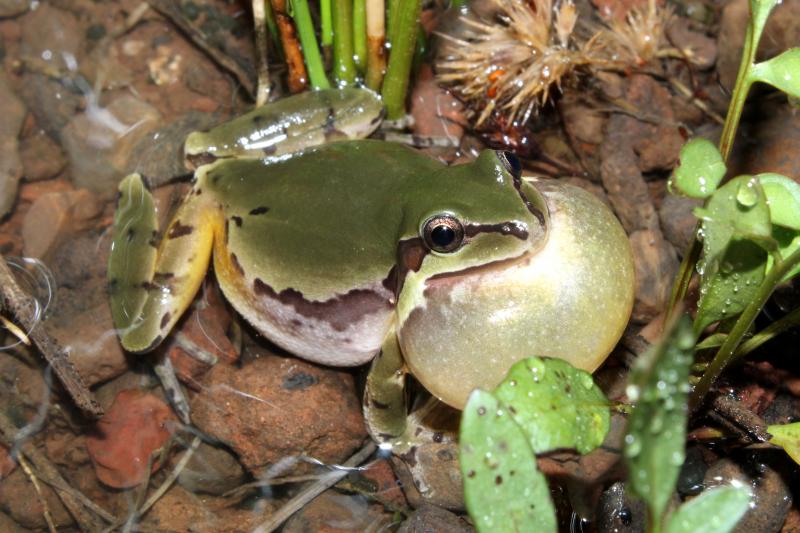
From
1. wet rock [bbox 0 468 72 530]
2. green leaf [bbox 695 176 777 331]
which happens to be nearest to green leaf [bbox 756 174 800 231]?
green leaf [bbox 695 176 777 331]

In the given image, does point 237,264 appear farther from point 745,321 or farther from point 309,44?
point 745,321

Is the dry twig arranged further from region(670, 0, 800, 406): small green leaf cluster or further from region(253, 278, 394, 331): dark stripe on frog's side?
region(670, 0, 800, 406): small green leaf cluster

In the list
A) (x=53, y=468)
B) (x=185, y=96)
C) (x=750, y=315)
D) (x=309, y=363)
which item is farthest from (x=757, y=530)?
(x=185, y=96)

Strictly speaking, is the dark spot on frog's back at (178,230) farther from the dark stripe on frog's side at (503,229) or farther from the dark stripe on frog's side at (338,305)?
the dark stripe on frog's side at (503,229)

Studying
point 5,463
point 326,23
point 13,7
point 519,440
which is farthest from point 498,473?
point 13,7

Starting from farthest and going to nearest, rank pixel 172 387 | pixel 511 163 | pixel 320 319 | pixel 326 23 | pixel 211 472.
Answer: pixel 326 23 < pixel 172 387 < pixel 211 472 < pixel 320 319 < pixel 511 163

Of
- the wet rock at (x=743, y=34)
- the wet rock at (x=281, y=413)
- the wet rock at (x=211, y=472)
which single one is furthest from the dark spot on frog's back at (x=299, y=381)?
the wet rock at (x=743, y=34)
